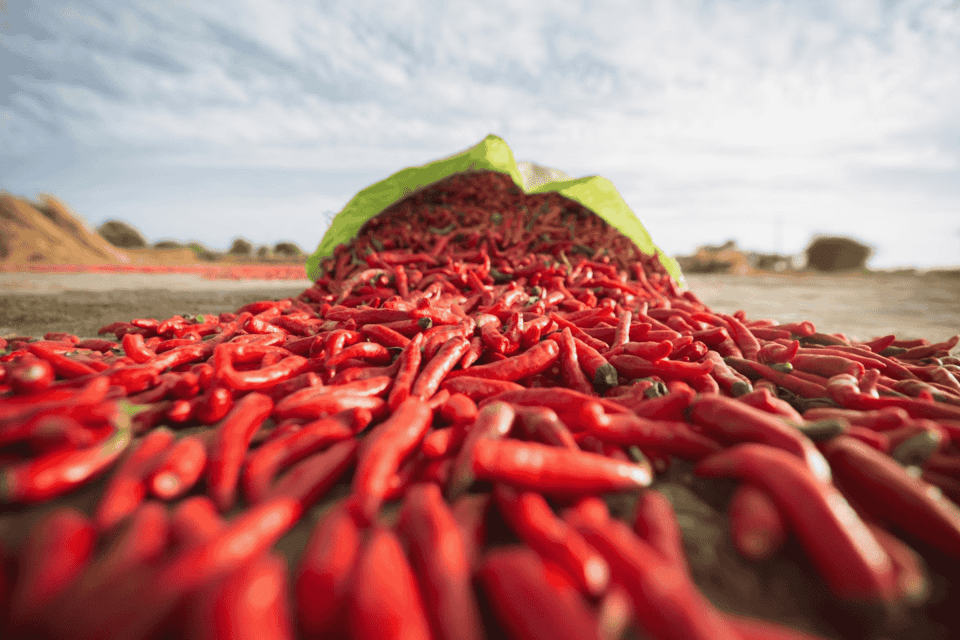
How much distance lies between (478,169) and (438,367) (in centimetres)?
447

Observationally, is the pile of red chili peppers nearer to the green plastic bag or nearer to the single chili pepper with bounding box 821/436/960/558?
the single chili pepper with bounding box 821/436/960/558

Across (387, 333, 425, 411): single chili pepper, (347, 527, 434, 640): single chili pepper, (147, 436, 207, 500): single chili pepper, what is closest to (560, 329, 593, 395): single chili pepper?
(387, 333, 425, 411): single chili pepper

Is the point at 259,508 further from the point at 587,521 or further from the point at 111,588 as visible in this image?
the point at 587,521

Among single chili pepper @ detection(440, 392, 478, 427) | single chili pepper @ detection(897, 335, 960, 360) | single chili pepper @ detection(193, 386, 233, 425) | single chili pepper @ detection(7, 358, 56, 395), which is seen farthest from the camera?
single chili pepper @ detection(897, 335, 960, 360)

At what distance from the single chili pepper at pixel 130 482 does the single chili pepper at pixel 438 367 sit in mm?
1053

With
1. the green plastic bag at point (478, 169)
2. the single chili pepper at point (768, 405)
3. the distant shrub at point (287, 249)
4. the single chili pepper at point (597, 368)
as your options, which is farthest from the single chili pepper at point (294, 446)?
the distant shrub at point (287, 249)

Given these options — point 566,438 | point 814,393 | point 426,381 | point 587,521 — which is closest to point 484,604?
point 587,521

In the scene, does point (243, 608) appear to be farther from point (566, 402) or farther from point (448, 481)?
point (566, 402)

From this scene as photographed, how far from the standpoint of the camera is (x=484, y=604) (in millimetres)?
1101

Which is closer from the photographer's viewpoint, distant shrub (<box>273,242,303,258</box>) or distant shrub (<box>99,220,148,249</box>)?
distant shrub (<box>99,220,148,249</box>)

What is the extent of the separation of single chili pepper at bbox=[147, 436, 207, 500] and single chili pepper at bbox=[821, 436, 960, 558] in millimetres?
2247

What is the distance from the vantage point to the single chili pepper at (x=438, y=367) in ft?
7.09

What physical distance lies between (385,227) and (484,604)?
571cm

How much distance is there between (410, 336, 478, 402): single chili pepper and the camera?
2160mm
